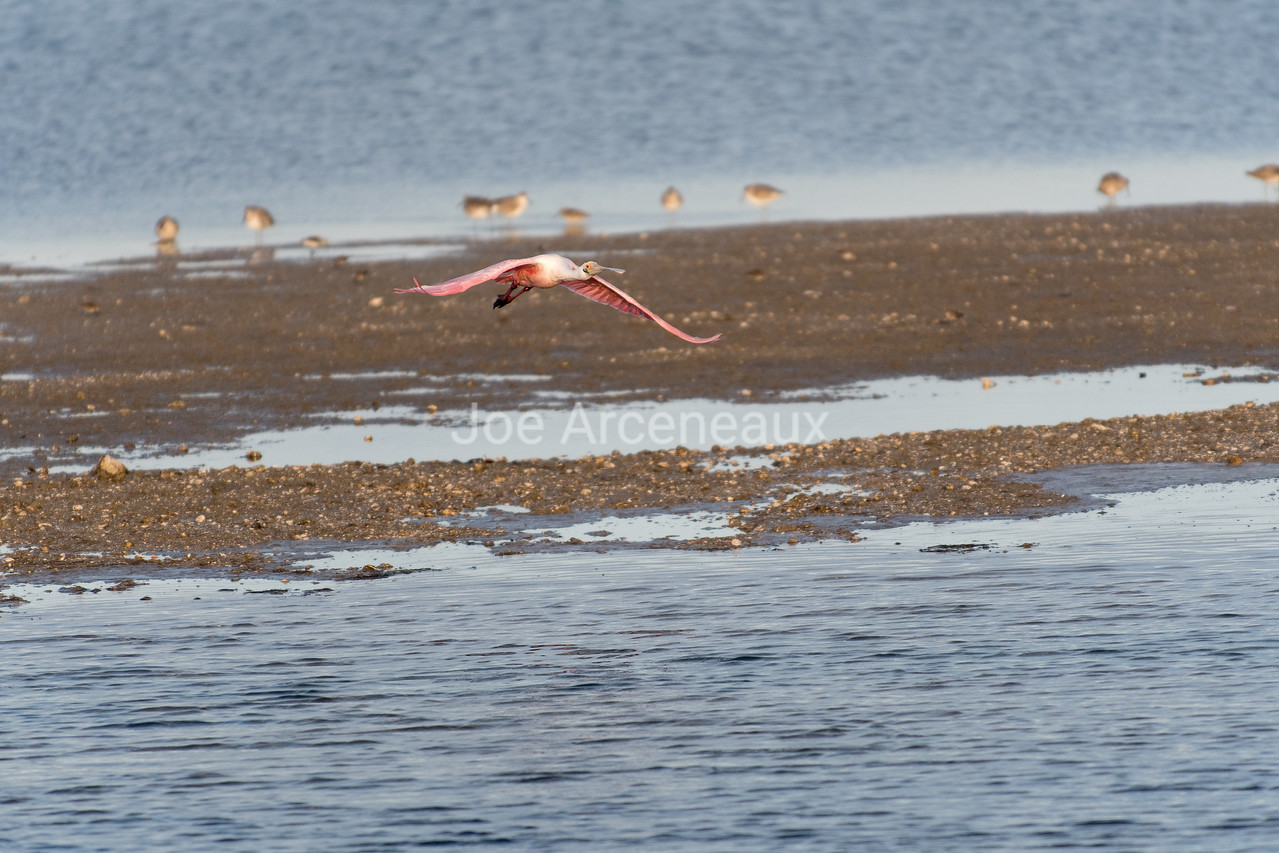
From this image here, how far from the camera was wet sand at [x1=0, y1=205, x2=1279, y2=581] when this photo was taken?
1489 cm

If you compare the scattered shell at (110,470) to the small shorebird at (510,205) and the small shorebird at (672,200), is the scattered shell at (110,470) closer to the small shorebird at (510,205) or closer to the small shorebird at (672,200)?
the small shorebird at (672,200)

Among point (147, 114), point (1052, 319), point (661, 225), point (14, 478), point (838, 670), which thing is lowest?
point (838, 670)

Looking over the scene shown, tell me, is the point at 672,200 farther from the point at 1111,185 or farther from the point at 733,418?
the point at 733,418

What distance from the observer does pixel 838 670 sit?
10.8 metres

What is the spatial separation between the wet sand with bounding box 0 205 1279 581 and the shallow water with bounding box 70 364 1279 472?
0.61 meters

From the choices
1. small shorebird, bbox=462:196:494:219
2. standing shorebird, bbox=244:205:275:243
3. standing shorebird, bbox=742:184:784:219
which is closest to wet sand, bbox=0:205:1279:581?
standing shorebird, bbox=244:205:275:243

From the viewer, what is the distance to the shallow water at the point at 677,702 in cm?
873

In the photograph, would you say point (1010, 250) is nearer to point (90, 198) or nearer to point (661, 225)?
point (661, 225)

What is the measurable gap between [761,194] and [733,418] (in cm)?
2305

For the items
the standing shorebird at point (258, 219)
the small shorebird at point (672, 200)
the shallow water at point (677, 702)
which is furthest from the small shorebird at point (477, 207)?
the shallow water at point (677, 702)

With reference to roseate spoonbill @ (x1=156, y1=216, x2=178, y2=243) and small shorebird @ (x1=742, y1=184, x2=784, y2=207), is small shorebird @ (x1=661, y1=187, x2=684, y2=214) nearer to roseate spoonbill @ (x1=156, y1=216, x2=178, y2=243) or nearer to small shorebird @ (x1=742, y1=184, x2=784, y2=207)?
small shorebird @ (x1=742, y1=184, x2=784, y2=207)

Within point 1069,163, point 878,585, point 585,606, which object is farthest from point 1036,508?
point 1069,163

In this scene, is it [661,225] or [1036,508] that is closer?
[1036,508]

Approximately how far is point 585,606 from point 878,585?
2054 millimetres
